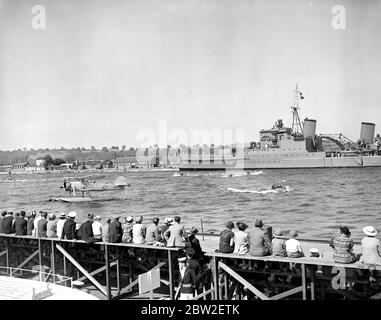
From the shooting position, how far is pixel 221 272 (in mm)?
9016

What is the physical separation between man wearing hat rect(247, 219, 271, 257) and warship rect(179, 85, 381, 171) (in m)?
74.1

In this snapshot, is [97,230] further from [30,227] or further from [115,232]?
[30,227]

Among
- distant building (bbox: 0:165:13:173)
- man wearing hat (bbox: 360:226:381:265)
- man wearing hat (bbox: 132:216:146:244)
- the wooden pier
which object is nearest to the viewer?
man wearing hat (bbox: 360:226:381:265)

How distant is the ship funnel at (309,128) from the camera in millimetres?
91875

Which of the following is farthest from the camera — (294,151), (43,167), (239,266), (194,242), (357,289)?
(43,167)

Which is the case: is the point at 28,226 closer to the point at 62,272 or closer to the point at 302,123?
the point at 62,272

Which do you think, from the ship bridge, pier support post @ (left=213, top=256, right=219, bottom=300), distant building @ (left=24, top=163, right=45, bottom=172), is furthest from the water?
distant building @ (left=24, top=163, right=45, bottom=172)

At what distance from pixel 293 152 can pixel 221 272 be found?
260 feet

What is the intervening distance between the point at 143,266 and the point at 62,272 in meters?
2.54

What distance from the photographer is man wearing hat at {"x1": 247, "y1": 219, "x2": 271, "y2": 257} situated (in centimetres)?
752

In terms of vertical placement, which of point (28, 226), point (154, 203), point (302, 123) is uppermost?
point (302, 123)

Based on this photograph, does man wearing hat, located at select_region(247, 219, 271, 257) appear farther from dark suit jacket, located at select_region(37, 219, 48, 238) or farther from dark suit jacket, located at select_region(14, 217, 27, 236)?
dark suit jacket, located at select_region(14, 217, 27, 236)
